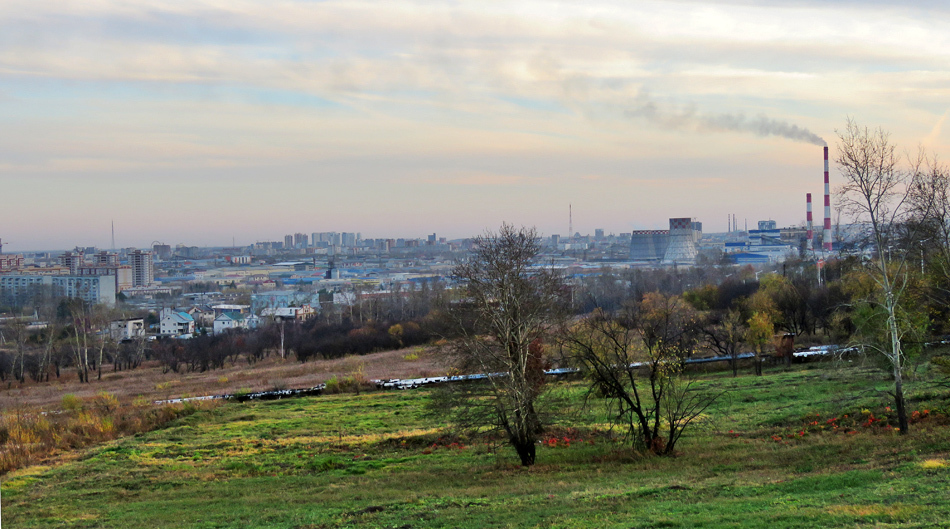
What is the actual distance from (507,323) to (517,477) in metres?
3.57

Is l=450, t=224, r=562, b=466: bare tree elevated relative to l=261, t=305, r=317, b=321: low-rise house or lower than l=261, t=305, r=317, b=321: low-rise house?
elevated

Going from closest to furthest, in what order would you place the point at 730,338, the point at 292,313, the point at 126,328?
1. the point at 730,338
2. the point at 126,328
3. the point at 292,313

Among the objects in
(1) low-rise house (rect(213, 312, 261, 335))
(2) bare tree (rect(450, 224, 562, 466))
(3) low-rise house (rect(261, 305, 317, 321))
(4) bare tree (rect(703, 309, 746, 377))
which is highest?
(2) bare tree (rect(450, 224, 562, 466))

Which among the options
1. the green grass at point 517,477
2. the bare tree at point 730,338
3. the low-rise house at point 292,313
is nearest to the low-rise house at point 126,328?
the low-rise house at point 292,313

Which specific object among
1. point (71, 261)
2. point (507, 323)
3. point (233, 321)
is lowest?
point (233, 321)

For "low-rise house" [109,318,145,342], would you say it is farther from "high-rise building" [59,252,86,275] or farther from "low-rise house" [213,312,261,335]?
"high-rise building" [59,252,86,275]

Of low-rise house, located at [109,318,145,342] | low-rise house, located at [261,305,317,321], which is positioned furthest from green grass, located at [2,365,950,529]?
low-rise house, located at [261,305,317,321]

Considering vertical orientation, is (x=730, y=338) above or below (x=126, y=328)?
above

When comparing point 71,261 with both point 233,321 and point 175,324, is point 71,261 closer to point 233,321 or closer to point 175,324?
point 175,324

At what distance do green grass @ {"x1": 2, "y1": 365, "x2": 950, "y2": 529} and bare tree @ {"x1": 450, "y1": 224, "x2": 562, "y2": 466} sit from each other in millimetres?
1136

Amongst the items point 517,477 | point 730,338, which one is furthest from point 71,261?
point 517,477

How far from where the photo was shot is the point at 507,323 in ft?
57.1

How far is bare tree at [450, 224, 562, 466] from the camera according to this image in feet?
55.0

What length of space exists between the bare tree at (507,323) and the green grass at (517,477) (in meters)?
1.14
